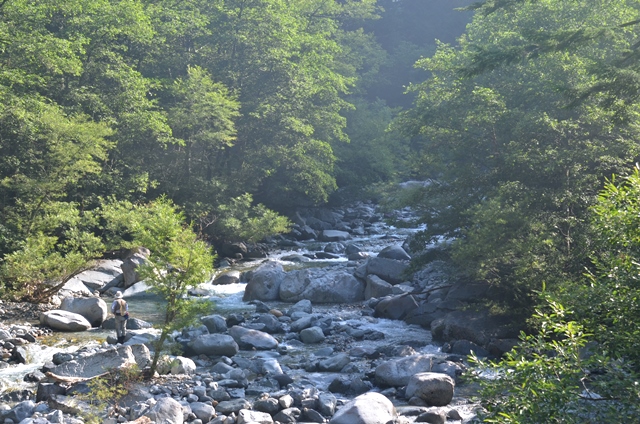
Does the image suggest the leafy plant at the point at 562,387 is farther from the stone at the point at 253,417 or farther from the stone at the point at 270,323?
the stone at the point at 270,323

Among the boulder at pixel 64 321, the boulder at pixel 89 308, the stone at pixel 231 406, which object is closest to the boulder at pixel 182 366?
the stone at pixel 231 406

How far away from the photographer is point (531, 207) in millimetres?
15539

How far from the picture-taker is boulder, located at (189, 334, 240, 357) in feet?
48.6

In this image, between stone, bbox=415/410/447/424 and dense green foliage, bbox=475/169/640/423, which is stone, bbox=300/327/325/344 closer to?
stone, bbox=415/410/447/424

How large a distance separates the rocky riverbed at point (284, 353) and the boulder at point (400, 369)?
0.02 metres

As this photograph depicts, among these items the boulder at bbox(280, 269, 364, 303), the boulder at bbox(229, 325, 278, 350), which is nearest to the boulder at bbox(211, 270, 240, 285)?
the boulder at bbox(280, 269, 364, 303)

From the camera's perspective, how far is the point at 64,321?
16.7m

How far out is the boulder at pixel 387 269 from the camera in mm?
21438

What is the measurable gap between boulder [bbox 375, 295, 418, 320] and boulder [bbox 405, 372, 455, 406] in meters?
6.32

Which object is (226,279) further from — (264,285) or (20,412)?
(20,412)

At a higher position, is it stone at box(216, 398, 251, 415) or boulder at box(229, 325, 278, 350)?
stone at box(216, 398, 251, 415)

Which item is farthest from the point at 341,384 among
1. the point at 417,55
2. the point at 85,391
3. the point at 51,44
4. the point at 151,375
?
the point at 417,55

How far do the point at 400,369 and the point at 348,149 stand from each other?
30.1 m

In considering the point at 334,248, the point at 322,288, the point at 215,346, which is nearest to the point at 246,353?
the point at 215,346
